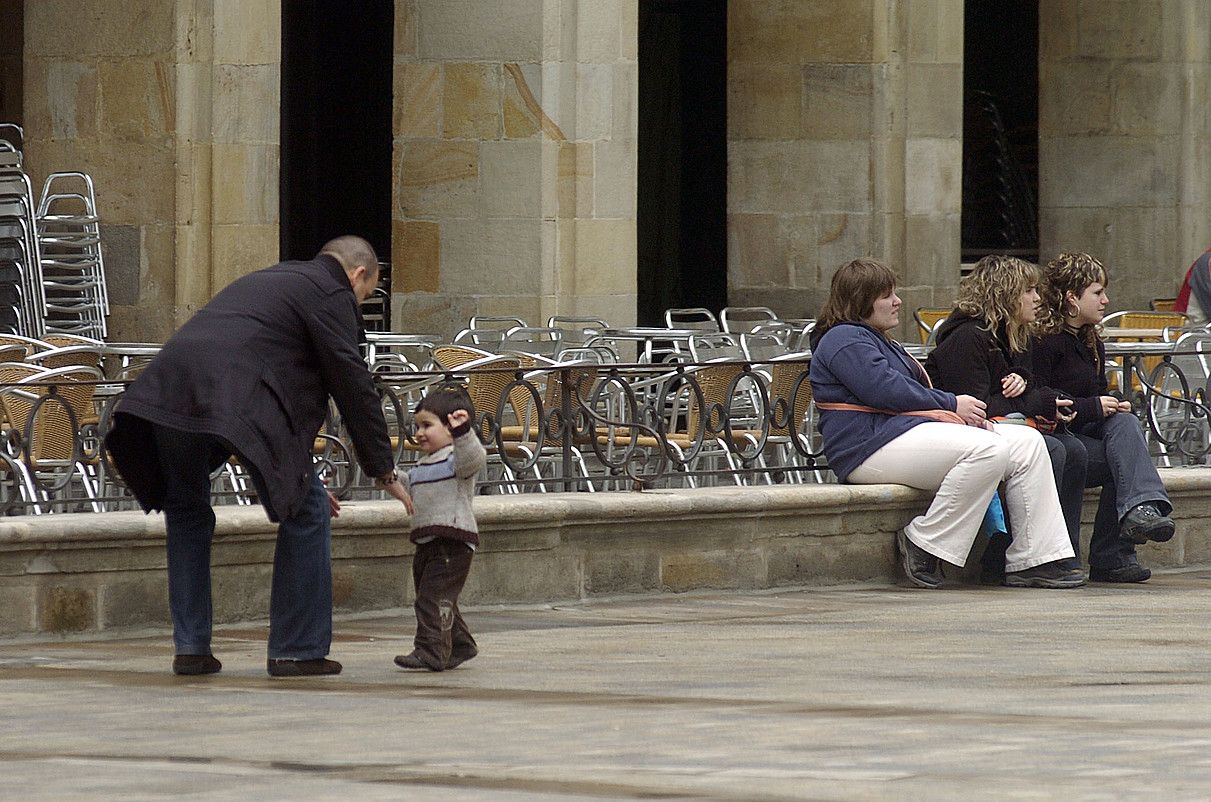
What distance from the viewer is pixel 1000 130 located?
79.2 feet

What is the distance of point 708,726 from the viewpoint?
20.1 ft

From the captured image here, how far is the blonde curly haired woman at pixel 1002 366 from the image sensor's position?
994 cm

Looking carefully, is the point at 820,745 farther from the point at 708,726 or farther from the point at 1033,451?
the point at 1033,451

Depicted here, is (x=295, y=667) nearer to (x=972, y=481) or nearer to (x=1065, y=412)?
(x=972, y=481)

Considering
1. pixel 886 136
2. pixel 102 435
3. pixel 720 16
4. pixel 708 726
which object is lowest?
pixel 708 726

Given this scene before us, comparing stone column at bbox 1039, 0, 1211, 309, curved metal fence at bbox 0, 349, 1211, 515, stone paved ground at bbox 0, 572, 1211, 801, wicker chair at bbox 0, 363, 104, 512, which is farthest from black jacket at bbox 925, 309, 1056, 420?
stone column at bbox 1039, 0, 1211, 309

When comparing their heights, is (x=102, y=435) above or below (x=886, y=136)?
below

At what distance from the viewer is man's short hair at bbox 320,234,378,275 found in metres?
7.17

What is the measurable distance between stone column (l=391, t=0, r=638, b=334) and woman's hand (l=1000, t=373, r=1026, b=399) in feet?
15.6

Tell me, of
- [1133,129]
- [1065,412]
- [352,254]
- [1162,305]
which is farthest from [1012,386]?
[1133,129]

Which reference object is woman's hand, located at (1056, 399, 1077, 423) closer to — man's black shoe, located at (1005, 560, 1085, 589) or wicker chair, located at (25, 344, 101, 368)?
man's black shoe, located at (1005, 560, 1085, 589)

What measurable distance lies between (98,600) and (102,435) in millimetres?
850

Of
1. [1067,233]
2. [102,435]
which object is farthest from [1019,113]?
[102,435]

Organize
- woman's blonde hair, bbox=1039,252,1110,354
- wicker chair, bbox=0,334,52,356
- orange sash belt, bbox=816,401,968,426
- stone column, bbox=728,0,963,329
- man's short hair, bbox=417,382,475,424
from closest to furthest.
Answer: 1. man's short hair, bbox=417,382,475,424
2. orange sash belt, bbox=816,401,968,426
3. woman's blonde hair, bbox=1039,252,1110,354
4. wicker chair, bbox=0,334,52,356
5. stone column, bbox=728,0,963,329
